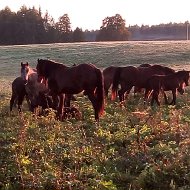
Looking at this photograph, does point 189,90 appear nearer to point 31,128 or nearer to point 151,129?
point 151,129

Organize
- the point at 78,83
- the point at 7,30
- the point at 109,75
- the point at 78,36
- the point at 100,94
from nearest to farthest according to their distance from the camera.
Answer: the point at 100,94 < the point at 78,83 < the point at 109,75 < the point at 7,30 < the point at 78,36

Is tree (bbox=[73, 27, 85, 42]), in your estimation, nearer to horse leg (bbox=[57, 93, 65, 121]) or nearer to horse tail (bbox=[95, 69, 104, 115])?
horse leg (bbox=[57, 93, 65, 121])

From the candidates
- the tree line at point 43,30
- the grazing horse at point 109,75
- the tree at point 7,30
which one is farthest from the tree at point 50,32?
the grazing horse at point 109,75

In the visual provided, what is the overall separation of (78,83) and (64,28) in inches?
3149

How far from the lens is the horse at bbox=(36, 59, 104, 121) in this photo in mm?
12555

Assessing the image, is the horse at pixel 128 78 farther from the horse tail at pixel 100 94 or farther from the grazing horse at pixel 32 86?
the horse tail at pixel 100 94

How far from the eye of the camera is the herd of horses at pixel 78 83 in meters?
12.7

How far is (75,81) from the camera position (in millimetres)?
12875

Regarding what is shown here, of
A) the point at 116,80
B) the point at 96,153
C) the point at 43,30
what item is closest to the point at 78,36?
the point at 43,30

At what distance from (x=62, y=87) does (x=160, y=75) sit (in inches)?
211

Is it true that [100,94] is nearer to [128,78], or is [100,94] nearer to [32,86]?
[32,86]

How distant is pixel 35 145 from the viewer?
9039mm

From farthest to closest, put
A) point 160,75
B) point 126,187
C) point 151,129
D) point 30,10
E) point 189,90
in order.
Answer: point 30,10, point 189,90, point 160,75, point 151,129, point 126,187

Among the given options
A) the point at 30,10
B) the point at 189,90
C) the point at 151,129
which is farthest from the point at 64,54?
the point at 30,10
